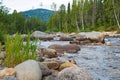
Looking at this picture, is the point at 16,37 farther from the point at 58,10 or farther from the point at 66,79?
the point at 58,10

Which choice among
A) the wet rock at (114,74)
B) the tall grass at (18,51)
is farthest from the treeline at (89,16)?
the tall grass at (18,51)

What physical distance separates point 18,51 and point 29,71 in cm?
156

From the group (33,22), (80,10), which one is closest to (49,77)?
(80,10)

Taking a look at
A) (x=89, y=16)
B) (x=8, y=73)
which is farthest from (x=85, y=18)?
(x=8, y=73)

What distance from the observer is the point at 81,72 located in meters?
8.83

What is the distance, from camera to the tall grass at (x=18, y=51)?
10703 mm

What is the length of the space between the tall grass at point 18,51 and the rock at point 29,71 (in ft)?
3.57

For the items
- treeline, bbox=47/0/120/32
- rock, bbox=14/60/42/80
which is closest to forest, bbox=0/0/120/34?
treeline, bbox=47/0/120/32

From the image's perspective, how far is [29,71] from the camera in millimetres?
9391

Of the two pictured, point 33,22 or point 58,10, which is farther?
point 33,22

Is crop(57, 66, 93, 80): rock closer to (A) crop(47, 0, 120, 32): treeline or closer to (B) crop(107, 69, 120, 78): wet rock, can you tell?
(B) crop(107, 69, 120, 78): wet rock

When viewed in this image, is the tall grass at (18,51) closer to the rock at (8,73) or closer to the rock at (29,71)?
the rock at (29,71)

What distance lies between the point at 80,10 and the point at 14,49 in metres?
68.9

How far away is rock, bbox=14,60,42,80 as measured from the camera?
930 cm
